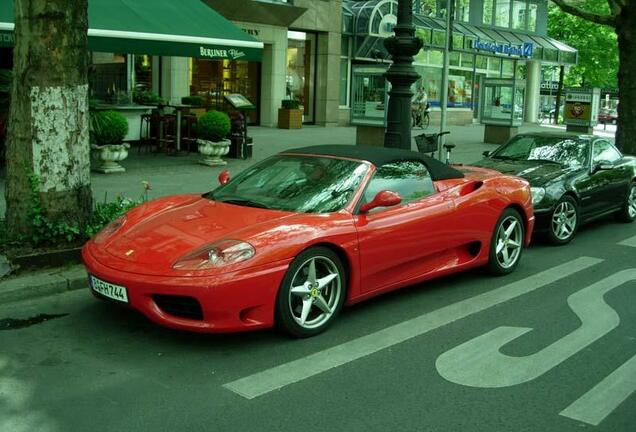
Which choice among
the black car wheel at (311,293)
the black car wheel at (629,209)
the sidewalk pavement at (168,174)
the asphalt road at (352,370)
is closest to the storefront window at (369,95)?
the sidewalk pavement at (168,174)

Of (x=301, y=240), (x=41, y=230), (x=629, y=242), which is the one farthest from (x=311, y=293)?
(x=629, y=242)

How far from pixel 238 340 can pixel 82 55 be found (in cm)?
339

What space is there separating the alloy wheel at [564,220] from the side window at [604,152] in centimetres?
122

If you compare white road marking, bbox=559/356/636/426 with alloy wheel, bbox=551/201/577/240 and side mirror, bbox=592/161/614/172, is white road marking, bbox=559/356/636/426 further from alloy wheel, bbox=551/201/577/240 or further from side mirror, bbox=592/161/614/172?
side mirror, bbox=592/161/614/172

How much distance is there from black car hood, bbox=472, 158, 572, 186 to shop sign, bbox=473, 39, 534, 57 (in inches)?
971

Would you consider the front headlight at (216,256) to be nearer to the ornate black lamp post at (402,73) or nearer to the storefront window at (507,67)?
the ornate black lamp post at (402,73)

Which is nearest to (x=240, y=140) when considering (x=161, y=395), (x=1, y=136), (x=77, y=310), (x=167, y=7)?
(x=167, y=7)

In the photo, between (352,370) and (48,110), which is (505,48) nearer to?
(48,110)

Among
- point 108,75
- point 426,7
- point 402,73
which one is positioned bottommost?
point 402,73

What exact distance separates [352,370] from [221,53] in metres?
10.4

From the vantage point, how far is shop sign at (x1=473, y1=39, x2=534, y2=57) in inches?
1329

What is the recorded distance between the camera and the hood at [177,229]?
5031 millimetres

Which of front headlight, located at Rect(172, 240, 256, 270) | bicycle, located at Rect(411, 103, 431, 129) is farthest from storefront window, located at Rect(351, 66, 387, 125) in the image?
front headlight, located at Rect(172, 240, 256, 270)

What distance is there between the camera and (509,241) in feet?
24.0
